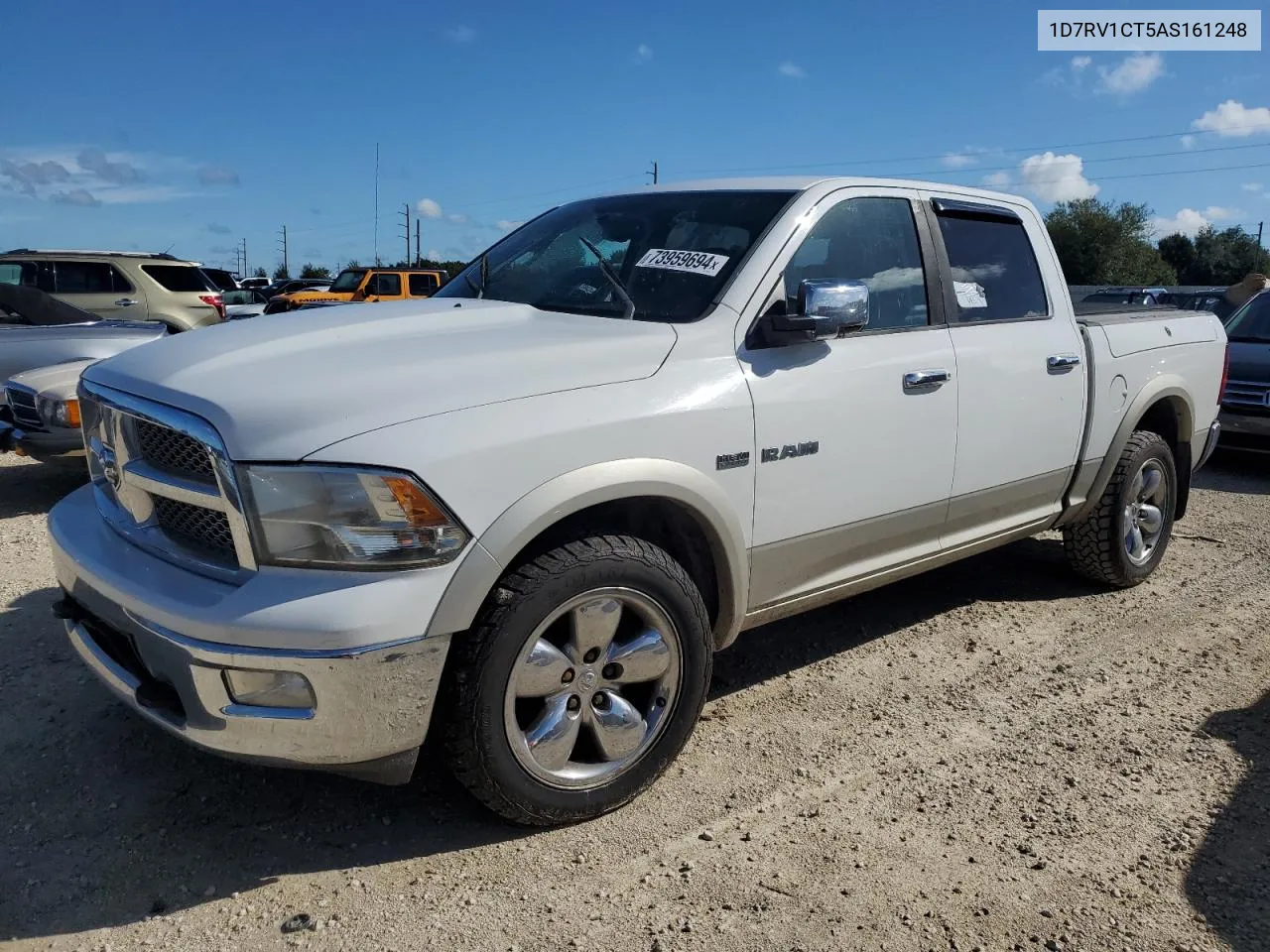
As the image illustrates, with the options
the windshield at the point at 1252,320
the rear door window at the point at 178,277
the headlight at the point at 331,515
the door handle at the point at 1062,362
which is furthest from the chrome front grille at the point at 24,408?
the windshield at the point at 1252,320

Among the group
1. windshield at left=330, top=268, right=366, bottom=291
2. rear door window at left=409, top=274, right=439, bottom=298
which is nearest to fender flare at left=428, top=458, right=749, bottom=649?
rear door window at left=409, top=274, right=439, bottom=298

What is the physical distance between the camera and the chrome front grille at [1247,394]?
832 cm

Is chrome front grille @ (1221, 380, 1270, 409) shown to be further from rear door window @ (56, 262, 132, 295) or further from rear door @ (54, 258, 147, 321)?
rear door window @ (56, 262, 132, 295)

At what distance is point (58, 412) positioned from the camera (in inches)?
235

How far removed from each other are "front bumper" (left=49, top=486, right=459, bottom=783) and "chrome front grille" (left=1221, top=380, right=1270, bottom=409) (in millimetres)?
8137

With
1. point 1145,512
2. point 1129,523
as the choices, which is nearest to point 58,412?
point 1129,523

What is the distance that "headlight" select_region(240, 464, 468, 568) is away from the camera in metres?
2.34

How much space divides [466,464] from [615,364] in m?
0.61

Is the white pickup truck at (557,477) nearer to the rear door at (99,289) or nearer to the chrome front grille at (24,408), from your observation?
the chrome front grille at (24,408)

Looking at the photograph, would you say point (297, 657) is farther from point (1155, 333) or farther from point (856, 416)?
point (1155, 333)

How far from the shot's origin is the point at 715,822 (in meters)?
2.92

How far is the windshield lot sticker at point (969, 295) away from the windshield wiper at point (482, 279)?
187 cm

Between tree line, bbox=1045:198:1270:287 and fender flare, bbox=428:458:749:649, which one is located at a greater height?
tree line, bbox=1045:198:1270:287

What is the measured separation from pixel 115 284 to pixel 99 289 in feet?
0.64
